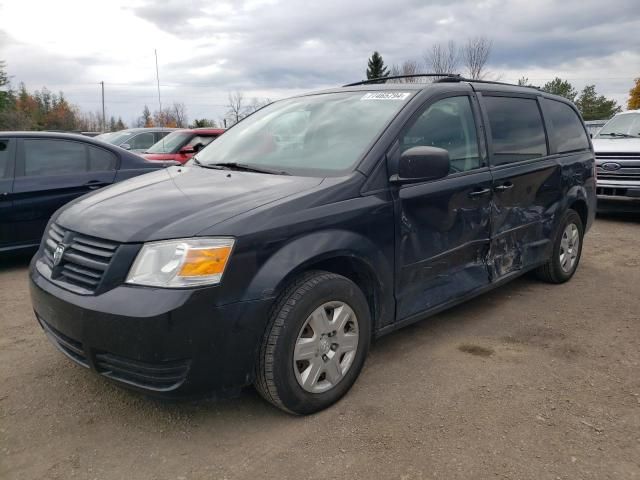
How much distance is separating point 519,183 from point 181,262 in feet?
9.10

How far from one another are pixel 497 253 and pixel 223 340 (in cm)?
234

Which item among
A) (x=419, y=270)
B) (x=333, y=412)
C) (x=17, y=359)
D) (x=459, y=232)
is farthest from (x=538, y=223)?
(x=17, y=359)

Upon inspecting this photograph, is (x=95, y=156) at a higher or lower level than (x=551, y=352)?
higher

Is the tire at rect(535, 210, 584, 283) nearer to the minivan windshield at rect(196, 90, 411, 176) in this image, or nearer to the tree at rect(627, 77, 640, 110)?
the minivan windshield at rect(196, 90, 411, 176)

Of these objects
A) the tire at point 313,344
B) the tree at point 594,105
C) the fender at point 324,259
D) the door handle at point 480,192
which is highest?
the tree at point 594,105

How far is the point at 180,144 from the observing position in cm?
1020

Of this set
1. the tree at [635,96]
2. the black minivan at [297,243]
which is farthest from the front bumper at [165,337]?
the tree at [635,96]

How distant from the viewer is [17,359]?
333 centimetres

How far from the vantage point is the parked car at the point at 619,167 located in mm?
7988

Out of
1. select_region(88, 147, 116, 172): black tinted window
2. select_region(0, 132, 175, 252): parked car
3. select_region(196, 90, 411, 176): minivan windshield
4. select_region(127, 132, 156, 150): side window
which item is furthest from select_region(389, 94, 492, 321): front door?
select_region(127, 132, 156, 150): side window

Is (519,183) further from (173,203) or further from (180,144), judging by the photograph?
(180,144)

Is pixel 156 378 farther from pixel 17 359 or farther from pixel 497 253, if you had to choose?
pixel 497 253

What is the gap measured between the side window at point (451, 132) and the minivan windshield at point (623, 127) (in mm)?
6820

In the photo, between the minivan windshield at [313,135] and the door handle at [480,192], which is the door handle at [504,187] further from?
the minivan windshield at [313,135]
